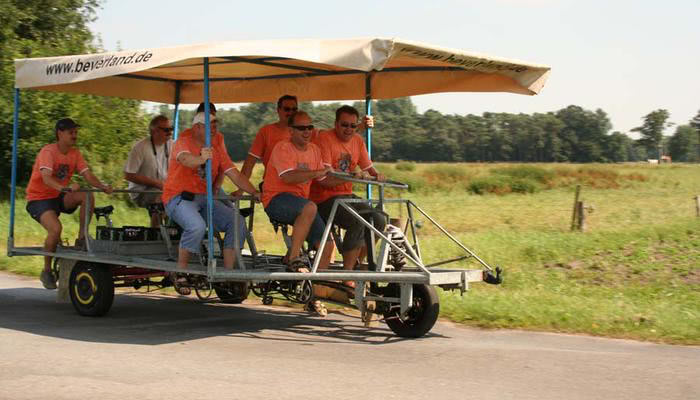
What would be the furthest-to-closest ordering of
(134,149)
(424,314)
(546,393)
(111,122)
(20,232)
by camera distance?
(111,122) < (20,232) < (134,149) < (424,314) < (546,393)

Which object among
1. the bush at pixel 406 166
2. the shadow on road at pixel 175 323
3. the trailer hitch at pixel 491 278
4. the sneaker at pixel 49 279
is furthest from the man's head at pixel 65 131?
the bush at pixel 406 166

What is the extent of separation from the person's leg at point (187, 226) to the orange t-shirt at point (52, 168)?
1.77 metres

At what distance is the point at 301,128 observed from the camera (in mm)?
8516

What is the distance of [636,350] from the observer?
773cm

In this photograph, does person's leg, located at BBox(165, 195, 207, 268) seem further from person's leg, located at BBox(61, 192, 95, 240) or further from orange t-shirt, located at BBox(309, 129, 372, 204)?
person's leg, located at BBox(61, 192, 95, 240)

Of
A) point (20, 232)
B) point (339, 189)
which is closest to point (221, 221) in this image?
point (339, 189)

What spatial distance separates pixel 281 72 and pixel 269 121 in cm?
422

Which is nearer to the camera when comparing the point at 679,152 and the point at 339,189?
the point at 339,189

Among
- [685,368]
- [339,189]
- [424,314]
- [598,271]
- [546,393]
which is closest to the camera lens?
[546,393]

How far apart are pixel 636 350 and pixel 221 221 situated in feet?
12.4

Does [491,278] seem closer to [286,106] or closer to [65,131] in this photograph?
[286,106]

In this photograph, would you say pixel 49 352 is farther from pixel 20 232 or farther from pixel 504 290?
pixel 20 232

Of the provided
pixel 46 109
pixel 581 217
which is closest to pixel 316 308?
pixel 581 217

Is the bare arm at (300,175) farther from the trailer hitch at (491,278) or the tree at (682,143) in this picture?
the tree at (682,143)
